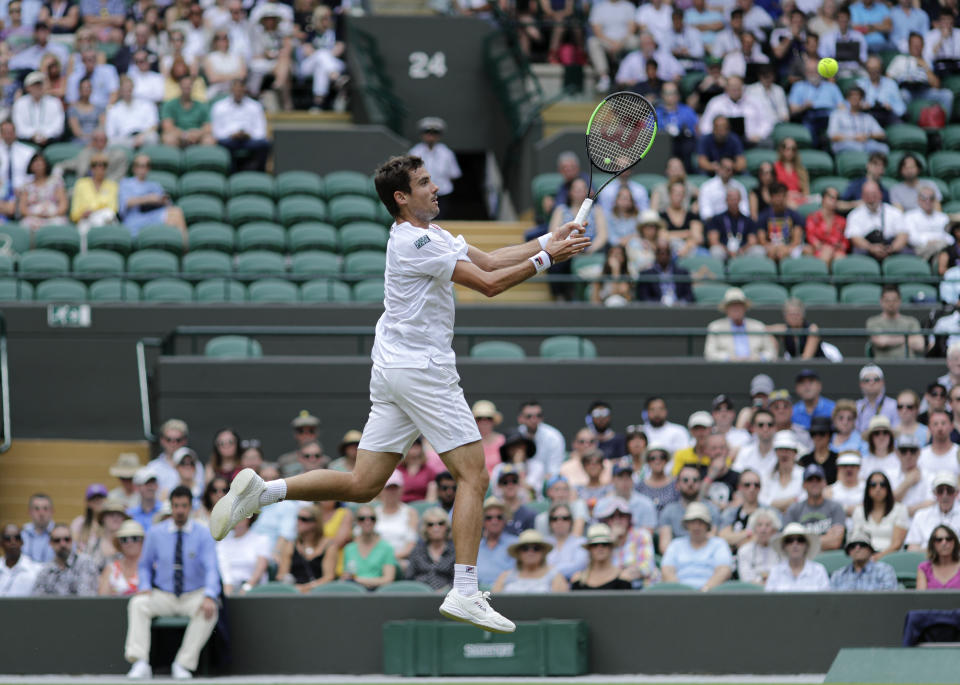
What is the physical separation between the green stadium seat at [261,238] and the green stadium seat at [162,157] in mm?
1404

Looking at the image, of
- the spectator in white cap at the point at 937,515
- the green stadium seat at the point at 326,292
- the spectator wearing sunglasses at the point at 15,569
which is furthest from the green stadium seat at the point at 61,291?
the spectator in white cap at the point at 937,515

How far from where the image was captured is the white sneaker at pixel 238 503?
7.68 meters

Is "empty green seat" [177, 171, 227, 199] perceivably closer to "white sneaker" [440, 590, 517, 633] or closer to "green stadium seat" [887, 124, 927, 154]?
"green stadium seat" [887, 124, 927, 154]

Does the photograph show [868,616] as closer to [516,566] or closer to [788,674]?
[788,674]

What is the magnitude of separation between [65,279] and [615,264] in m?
5.68

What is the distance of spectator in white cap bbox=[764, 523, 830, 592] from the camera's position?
12.0 metres

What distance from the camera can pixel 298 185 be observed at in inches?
705

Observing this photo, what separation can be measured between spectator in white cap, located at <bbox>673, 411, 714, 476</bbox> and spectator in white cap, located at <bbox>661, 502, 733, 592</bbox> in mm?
1161

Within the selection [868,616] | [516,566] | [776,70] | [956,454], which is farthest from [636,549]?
[776,70]

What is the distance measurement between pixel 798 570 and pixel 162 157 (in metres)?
9.08

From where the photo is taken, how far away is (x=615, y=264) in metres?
16.2

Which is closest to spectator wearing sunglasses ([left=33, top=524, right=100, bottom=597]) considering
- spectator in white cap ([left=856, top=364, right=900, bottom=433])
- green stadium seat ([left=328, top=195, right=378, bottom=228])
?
green stadium seat ([left=328, top=195, right=378, bottom=228])

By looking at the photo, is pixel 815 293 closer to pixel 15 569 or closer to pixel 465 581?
pixel 15 569

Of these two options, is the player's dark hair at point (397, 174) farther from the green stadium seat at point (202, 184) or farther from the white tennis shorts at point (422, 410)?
the green stadium seat at point (202, 184)
